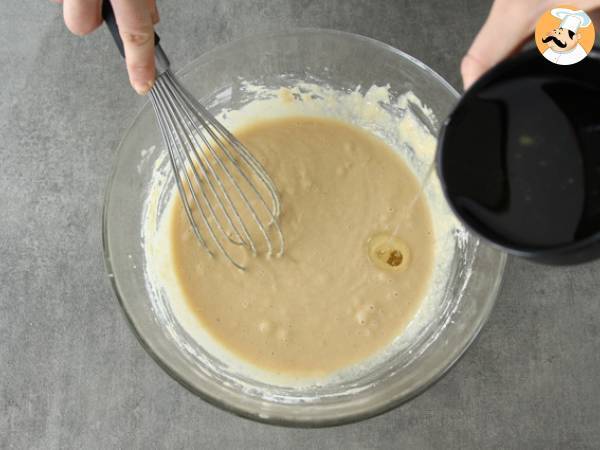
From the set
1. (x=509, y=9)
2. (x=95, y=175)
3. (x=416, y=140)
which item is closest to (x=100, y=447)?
(x=95, y=175)

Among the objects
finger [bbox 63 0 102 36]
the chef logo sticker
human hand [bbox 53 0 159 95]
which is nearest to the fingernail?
human hand [bbox 53 0 159 95]

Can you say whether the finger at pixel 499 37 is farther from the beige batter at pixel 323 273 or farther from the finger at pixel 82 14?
the finger at pixel 82 14

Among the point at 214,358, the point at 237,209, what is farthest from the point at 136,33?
the point at 214,358

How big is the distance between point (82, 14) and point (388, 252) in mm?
1001

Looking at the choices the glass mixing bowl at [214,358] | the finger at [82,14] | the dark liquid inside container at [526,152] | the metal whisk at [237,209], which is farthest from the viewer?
the metal whisk at [237,209]

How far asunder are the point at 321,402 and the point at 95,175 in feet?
3.14

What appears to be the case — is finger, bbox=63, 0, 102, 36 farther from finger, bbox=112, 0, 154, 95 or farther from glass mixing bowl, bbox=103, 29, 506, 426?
glass mixing bowl, bbox=103, 29, 506, 426

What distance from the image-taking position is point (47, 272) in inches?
71.2

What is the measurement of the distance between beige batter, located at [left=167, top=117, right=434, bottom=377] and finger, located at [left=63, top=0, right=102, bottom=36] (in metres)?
0.63

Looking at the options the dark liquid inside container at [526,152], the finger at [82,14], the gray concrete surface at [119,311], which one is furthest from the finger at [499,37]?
the finger at [82,14]

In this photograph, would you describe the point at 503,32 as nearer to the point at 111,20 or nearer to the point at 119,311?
the point at 111,20

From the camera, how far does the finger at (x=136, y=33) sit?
4.00 ft

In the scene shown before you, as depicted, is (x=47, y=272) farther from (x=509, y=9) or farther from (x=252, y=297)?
(x=509, y=9)

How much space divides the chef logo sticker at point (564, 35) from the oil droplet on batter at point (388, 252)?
0.70 metres
